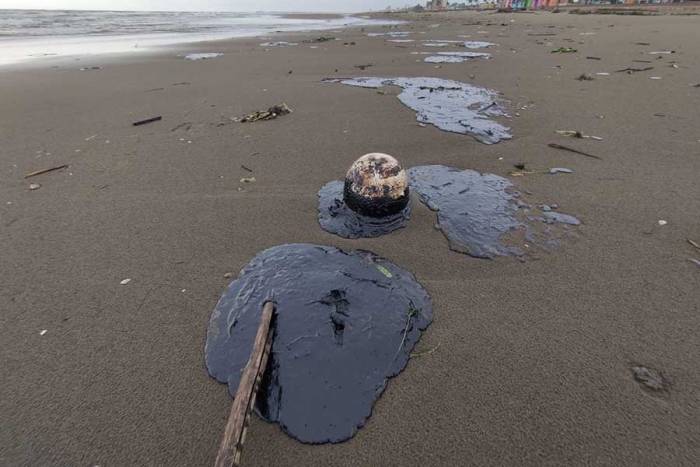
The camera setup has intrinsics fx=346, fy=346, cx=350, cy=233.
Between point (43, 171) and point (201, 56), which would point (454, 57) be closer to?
point (201, 56)

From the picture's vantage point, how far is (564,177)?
10.9ft

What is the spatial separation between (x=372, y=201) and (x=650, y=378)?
6.25ft

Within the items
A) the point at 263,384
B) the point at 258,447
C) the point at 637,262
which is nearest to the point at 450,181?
the point at 637,262

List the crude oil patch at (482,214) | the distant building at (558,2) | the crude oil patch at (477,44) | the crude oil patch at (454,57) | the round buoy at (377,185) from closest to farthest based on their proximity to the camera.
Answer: the crude oil patch at (482,214), the round buoy at (377,185), the crude oil patch at (454,57), the crude oil patch at (477,44), the distant building at (558,2)

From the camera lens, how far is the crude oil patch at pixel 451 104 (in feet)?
14.5

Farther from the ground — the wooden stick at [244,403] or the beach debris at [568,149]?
the beach debris at [568,149]

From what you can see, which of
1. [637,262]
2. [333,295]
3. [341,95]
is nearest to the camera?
[333,295]

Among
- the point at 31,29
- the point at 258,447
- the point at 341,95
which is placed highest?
the point at 31,29

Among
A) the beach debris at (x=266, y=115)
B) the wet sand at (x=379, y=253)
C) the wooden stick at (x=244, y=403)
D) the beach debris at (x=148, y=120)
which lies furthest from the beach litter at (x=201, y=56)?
the wooden stick at (x=244, y=403)

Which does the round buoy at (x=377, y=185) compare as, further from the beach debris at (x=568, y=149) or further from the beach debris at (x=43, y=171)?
the beach debris at (x=43, y=171)

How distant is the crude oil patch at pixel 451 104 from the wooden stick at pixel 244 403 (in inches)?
137

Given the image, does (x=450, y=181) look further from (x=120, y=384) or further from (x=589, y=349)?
(x=120, y=384)

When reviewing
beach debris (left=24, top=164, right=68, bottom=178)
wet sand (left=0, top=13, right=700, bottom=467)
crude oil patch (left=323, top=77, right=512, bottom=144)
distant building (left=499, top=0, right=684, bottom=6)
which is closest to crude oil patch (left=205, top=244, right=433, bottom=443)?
wet sand (left=0, top=13, right=700, bottom=467)

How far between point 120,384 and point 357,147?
10.6 feet
